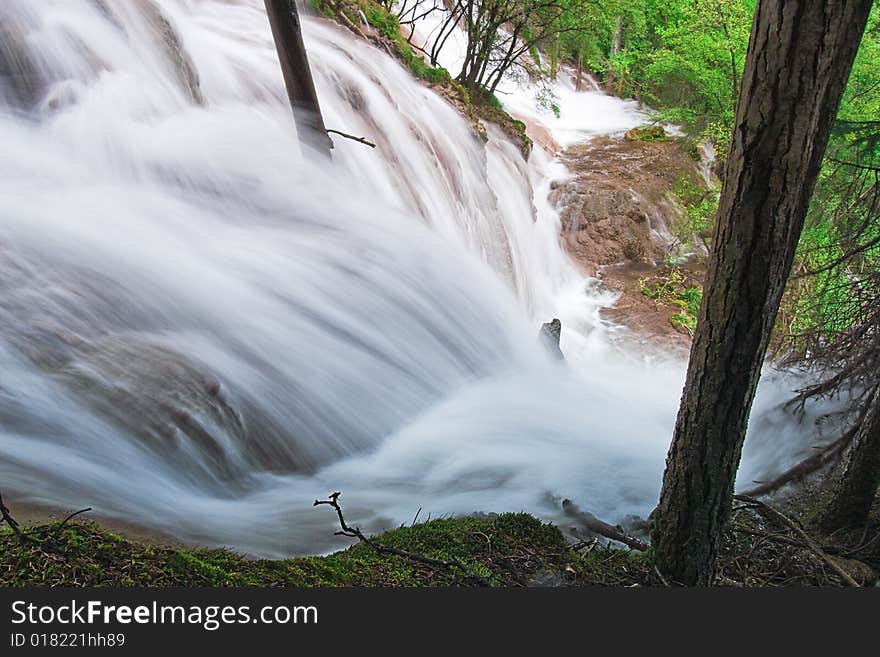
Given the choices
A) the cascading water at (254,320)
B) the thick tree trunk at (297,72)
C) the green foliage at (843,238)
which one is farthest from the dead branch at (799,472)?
the thick tree trunk at (297,72)

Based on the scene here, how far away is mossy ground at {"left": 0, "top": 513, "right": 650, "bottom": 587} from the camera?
1.93 meters

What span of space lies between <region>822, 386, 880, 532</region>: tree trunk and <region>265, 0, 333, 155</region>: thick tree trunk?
492cm

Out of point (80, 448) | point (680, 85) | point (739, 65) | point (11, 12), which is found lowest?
point (80, 448)

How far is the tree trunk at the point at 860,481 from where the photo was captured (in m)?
3.66

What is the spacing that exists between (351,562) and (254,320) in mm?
3054

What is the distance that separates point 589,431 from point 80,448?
4488mm

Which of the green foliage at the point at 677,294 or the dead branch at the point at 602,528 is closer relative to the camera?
the dead branch at the point at 602,528

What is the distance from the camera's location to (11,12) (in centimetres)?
630

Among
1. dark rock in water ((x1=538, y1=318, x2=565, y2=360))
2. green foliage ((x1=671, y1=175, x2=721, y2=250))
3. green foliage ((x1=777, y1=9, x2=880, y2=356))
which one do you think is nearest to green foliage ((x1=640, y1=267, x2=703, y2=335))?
green foliage ((x1=671, y1=175, x2=721, y2=250))

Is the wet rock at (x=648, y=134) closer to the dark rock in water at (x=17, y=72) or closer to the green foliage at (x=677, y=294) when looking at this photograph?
the green foliage at (x=677, y=294)

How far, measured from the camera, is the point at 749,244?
7.34 feet

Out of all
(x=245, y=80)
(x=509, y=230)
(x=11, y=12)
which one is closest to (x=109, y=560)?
(x=11, y=12)

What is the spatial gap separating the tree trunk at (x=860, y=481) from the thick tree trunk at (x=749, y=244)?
57.1 inches

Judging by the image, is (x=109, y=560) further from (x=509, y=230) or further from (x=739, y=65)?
(x=739, y=65)
